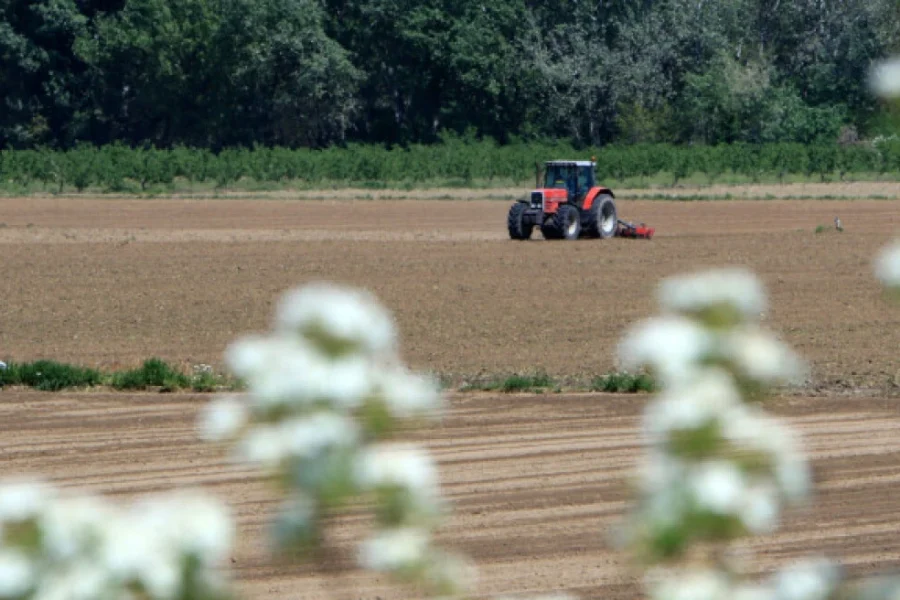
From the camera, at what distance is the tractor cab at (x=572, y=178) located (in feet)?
119

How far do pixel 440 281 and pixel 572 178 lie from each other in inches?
414

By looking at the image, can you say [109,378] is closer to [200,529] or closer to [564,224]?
[200,529]

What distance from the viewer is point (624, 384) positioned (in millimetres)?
15680

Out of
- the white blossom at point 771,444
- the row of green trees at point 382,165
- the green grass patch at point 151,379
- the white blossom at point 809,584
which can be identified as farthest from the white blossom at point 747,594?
the row of green trees at point 382,165

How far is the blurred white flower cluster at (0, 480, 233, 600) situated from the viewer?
1.56 metres

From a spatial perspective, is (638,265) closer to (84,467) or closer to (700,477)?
(84,467)

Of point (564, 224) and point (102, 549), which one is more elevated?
point (102, 549)

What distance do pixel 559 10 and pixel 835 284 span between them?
71.1m

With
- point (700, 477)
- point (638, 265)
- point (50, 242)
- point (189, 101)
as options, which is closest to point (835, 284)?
point (638, 265)

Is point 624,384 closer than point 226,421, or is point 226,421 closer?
point 226,421

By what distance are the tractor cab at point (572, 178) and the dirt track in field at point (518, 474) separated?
21157 mm

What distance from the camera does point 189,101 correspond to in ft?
293

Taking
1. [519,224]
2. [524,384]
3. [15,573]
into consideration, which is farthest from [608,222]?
[15,573]

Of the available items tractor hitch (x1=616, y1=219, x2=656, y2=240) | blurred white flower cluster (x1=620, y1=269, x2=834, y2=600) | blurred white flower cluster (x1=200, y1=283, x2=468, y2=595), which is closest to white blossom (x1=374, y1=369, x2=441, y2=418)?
blurred white flower cluster (x1=200, y1=283, x2=468, y2=595)
